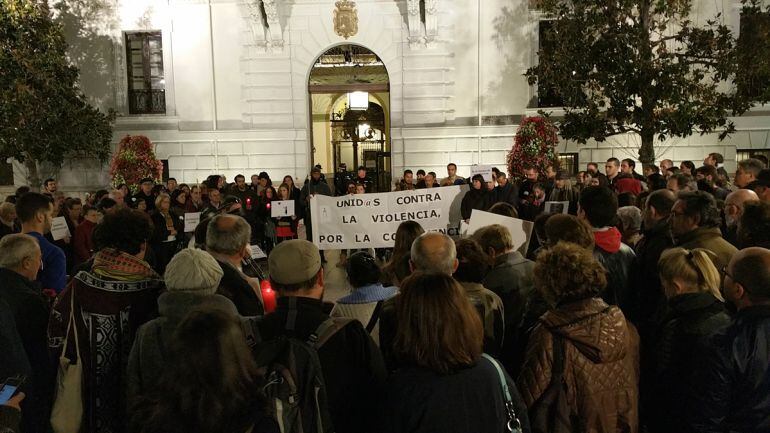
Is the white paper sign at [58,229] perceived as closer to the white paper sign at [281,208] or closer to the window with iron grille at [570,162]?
the white paper sign at [281,208]

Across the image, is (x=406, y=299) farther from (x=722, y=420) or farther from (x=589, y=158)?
(x=589, y=158)

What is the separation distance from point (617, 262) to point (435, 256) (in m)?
1.97

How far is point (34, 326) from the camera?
3.80 m

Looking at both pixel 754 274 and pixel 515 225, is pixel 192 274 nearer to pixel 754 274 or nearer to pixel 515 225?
pixel 754 274

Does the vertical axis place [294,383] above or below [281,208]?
below

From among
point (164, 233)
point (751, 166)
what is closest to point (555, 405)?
point (751, 166)

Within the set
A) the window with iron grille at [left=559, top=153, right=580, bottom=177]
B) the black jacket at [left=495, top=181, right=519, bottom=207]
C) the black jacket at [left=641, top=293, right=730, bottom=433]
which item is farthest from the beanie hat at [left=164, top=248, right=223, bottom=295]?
the window with iron grille at [left=559, top=153, right=580, bottom=177]

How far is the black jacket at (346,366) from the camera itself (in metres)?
2.63

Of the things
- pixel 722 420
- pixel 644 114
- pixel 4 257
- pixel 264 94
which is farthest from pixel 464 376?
pixel 264 94

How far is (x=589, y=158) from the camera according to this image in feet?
60.7

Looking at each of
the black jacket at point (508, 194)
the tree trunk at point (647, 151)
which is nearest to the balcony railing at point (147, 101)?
the black jacket at point (508, 194)

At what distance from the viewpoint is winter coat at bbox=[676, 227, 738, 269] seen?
4.49 metres

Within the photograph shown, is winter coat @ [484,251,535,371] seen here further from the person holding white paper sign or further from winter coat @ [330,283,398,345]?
the person holding white paper sign

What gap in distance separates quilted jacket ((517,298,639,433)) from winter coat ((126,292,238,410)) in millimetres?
1511
